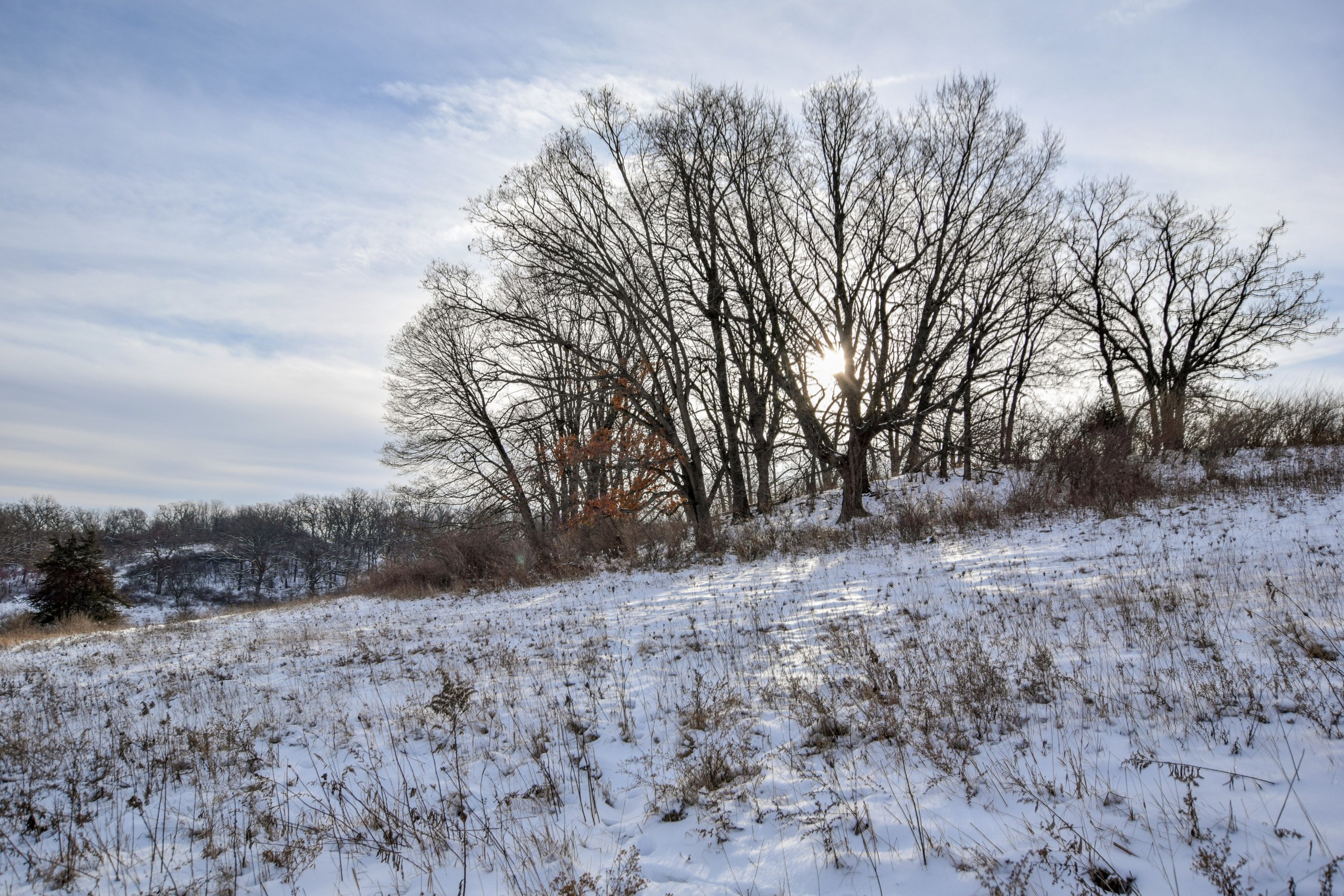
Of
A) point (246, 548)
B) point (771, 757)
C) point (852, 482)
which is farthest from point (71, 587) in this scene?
point (246, 548)

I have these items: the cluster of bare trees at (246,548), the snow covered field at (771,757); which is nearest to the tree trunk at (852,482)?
the snow covered field at (771,757)

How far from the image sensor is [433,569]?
882 inches

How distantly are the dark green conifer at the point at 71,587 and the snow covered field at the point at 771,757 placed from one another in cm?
3182

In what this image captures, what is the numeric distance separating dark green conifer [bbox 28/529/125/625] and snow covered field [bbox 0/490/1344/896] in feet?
104

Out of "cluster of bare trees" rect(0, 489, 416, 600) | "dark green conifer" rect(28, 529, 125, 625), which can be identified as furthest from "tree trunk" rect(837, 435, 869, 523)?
"cluster of bare trees" rect(0, 489, 416, 600)

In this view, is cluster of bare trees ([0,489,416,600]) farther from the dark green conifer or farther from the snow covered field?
the snow covered field

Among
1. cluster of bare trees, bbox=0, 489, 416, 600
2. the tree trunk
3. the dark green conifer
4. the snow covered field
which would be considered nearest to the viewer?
the snow covered field

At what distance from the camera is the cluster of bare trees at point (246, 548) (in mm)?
84125

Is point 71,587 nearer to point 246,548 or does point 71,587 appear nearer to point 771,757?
point 771,757

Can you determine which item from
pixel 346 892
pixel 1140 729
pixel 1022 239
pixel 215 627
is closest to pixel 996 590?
pixel 1140 729

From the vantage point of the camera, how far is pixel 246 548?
91500 mm

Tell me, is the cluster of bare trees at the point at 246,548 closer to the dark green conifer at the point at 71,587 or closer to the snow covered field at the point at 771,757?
the dark green conifer at the point at 71,587

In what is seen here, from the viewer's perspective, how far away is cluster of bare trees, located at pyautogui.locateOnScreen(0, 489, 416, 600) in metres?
84.1

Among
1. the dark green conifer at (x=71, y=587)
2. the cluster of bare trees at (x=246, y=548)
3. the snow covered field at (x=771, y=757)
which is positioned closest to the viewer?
the snow covered field at (x=771, y=757)
